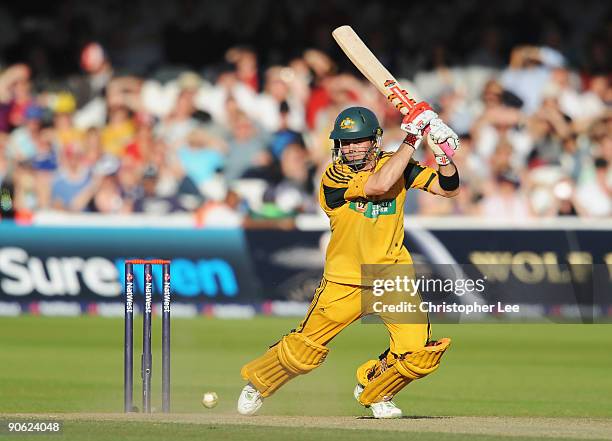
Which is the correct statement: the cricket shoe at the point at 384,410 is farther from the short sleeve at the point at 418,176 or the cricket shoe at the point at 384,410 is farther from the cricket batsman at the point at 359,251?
the short sleeve at the point at 418,176

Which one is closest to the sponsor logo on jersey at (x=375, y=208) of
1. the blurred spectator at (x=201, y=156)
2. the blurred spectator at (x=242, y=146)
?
the blurred spectator at (x=242, y=146)

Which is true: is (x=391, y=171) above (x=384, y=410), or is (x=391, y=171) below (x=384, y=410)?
above

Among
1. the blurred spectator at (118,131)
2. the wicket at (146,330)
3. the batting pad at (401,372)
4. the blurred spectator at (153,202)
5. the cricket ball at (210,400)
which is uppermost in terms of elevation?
the blurred spectator at (118,131)

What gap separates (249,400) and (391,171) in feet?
5.83

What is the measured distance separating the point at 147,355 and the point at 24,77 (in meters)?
11.5

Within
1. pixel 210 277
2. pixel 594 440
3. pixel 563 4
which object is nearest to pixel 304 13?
pixel 563 4

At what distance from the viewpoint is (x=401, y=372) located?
28.0 feet

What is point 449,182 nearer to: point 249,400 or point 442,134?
point 442,134

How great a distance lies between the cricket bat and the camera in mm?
8516

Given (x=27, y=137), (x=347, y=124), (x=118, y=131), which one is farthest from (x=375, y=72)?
(x=27, y=137)

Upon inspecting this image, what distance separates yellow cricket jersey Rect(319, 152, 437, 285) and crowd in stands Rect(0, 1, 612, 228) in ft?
22.8

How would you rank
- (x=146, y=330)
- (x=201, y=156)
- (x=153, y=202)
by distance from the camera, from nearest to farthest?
(x=146, y=330) → (x=153, y=202) → (x=201, y=156)

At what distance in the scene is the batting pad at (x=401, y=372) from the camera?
8477mm

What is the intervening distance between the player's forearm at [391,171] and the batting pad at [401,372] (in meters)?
0.99
